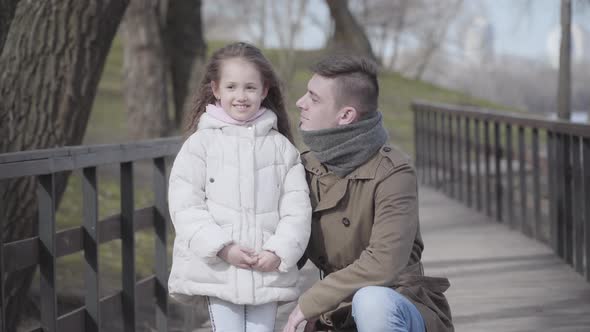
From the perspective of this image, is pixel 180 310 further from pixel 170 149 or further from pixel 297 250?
pixel 297 250

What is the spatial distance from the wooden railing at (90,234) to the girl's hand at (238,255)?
1.19 m

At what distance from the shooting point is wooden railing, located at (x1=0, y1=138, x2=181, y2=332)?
4.60m

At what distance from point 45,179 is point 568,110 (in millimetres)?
8450

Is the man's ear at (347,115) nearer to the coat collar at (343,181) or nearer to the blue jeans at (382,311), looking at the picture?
the coat collar at (343,181)

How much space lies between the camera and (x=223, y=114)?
12.4ft

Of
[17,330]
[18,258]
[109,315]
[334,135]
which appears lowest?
[17,330]

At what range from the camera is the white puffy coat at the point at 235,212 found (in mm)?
3584

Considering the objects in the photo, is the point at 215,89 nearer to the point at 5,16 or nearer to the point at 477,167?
the point at 5,16

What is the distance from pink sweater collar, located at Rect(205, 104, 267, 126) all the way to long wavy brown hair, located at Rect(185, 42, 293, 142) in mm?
98

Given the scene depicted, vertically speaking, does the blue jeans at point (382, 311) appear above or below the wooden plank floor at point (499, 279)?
above

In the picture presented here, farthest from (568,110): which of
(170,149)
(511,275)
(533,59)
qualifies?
(533,59)

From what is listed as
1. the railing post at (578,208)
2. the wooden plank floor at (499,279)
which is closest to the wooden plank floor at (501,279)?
the wooden plank floor at (499,279)

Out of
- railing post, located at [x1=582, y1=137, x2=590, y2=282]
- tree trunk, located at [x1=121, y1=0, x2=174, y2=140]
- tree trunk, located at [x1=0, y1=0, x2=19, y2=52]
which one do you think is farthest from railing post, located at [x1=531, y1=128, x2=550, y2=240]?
tree trunk, located at [x1=121, y1=0, x2=174, y2=140]

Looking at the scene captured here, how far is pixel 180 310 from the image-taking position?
9391 millimetres
